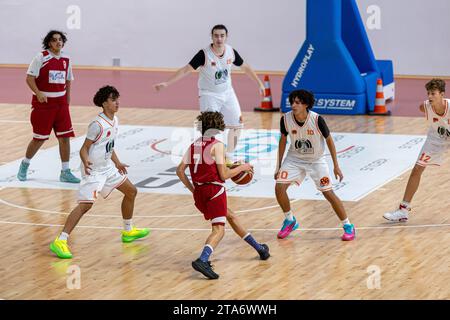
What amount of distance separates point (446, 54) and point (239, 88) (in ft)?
15.1

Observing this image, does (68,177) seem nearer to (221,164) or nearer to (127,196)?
(127,196)

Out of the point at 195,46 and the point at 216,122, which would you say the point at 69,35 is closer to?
→ the point at 195,46

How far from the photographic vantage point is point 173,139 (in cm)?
1620

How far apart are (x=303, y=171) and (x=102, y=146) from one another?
6.93ft

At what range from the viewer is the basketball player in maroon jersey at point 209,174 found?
30.3 feet

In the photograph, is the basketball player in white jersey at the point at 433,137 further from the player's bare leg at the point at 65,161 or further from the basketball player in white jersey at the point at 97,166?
the player's bare leg at the point at 65,161

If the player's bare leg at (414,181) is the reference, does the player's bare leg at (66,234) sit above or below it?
below

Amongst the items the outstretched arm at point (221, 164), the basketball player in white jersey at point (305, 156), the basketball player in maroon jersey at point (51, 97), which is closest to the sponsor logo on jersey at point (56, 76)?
the basketball player in maroon jersey at point (51, 97)

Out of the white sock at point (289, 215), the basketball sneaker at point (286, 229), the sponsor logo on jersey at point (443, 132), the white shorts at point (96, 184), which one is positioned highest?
the sponsor logo on jersey at point (443, 132)

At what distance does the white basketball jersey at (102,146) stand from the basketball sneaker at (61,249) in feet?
2.65

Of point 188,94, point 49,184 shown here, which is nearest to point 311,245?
point 49,184

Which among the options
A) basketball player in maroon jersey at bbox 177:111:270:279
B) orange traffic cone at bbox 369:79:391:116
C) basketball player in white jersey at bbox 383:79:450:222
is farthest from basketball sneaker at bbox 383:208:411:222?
orange traffic cone at bbox 369:79:391:116

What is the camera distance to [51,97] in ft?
43.4

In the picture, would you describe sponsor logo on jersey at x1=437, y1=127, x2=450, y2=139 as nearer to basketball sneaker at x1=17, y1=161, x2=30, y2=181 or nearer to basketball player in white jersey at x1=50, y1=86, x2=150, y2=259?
basketball player in white jersey at x1=50, y1=86, x2=150, y2=259
